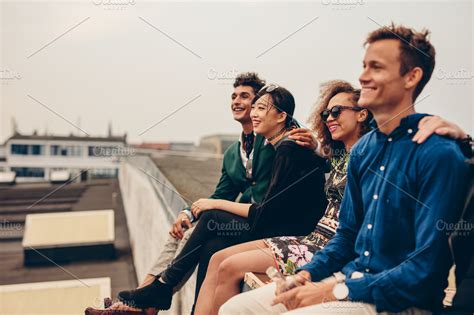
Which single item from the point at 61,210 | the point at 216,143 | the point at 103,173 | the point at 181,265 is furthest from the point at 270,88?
the point at 103,173

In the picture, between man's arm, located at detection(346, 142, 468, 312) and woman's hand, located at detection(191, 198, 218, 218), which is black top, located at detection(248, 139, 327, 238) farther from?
man's arm, located at detection(346, 142, 468, 312)

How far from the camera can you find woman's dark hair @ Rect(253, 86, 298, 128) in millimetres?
3275

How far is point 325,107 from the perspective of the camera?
10.2 feet

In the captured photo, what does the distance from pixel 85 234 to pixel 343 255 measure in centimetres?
1477

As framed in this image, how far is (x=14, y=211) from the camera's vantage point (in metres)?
26.6

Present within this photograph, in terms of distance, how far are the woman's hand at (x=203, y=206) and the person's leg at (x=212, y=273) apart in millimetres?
335

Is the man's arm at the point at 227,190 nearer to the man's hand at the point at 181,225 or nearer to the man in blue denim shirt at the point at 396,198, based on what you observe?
the man's hand at the point at 181,225

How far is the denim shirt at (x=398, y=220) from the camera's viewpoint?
6.38 ft

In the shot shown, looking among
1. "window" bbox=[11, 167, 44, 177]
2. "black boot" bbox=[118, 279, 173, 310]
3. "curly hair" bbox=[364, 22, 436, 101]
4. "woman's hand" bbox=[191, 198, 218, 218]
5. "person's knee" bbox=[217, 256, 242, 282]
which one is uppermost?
"curly hair" bbox=[364, 22, 436, 101]

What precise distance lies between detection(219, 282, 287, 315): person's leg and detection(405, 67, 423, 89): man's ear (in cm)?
98

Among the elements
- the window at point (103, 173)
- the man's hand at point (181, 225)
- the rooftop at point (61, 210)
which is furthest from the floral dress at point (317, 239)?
the window at point (103, 173)

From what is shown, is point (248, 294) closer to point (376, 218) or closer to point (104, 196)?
point (376, 218)

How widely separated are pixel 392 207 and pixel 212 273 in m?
1.19

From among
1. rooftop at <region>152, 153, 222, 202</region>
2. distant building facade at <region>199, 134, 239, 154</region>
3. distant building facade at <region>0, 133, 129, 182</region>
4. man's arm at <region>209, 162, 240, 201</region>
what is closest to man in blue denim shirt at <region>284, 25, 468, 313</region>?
man's arm at <region>209, 162, 240, 201</region>
